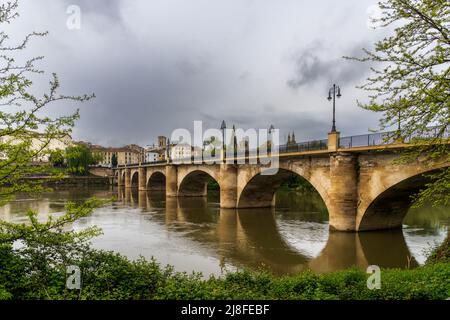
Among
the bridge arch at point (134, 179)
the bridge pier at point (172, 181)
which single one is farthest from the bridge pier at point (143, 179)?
the bridge pier at point (172, 181)

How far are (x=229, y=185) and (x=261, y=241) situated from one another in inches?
611

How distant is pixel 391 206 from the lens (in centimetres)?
2161

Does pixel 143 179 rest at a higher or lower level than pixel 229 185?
lower

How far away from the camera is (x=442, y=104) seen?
862 centimetres

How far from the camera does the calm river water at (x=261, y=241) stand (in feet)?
52.5

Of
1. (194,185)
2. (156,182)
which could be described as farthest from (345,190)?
(156,182)

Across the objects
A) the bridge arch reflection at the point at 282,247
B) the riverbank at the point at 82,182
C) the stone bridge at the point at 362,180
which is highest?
the stone bridge at the point at 362,180

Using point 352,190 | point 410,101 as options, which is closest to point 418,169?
point 352,190

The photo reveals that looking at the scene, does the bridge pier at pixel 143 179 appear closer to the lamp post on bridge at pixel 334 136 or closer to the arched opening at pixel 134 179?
the arched opening at pixel 134 179

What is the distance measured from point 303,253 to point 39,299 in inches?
533

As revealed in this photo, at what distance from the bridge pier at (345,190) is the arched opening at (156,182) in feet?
165

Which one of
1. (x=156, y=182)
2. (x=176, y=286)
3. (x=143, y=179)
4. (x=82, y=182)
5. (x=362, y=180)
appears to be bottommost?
(x=82, y=182)

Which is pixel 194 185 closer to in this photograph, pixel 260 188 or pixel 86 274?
pixel 260 188
